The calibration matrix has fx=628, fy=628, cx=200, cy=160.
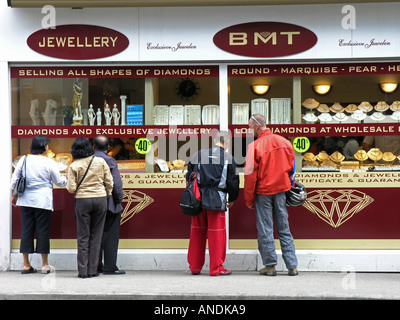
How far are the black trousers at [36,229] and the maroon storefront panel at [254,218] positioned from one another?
21.5 inches

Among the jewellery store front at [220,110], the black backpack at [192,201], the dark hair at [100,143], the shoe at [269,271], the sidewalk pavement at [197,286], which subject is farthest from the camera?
the jewellery store front at [220,110]

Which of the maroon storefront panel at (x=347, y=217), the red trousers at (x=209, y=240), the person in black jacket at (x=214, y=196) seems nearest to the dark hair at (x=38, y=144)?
the person in black jacket at (x=214, y=196)

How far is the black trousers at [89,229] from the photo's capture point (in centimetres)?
775

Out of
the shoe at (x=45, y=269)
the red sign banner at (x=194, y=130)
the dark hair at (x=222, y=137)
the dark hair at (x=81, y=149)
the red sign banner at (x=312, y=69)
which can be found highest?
the red sign banner at (x=312, y=69)

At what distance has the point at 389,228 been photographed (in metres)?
8.49

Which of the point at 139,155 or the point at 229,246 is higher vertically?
the point at 139,155

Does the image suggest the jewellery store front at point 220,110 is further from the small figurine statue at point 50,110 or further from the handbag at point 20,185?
the handbag at point 20,185

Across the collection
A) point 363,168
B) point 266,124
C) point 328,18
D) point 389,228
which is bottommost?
point 389,228

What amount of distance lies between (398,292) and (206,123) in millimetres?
3437

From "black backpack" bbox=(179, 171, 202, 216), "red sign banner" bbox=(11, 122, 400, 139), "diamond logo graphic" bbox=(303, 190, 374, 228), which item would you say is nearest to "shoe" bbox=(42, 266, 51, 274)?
"red sign banner" bbox=(11, 122, 400, 139)

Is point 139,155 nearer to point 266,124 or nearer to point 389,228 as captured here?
point 266,124

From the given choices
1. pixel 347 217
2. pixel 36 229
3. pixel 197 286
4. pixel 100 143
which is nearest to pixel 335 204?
pixel 347 217

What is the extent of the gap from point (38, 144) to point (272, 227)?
317cm
